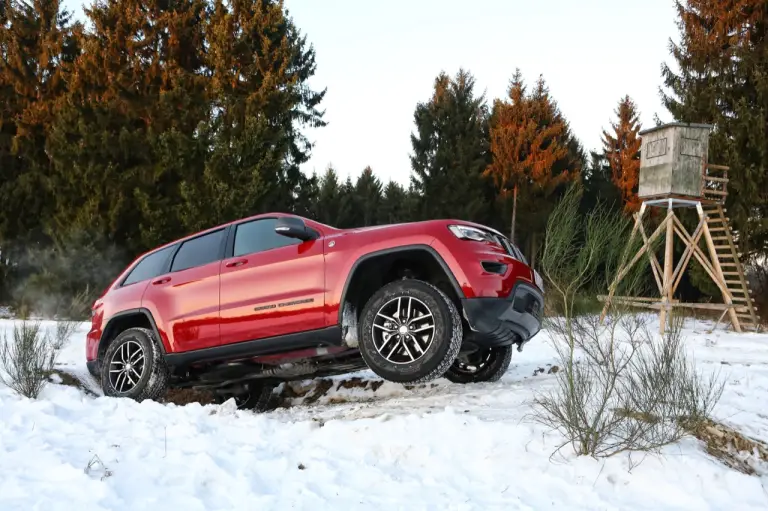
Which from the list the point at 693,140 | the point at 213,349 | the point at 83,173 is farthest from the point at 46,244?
the point at 693,140

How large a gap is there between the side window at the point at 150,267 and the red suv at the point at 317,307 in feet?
0.08

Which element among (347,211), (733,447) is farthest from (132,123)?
(733,447)

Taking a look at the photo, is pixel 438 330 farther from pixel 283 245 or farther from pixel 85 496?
pixel 85 496

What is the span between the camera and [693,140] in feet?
50.3

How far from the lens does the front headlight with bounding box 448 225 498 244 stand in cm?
502

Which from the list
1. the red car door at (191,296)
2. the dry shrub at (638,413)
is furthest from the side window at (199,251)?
the dry shrub at (638,413)

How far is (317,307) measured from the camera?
5.25 meters

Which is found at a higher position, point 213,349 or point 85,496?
point 213,349

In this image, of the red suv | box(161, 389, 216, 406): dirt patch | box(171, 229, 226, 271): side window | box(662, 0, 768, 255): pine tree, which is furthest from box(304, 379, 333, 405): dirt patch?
box(662, 0, 768, 255): pine tree

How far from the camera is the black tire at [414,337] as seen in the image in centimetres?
481

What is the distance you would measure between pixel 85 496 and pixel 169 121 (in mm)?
19166

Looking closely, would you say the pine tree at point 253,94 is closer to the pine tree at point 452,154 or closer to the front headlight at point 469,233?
the pine tree at point 452,154

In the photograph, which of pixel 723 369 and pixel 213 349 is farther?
pixel 723 369

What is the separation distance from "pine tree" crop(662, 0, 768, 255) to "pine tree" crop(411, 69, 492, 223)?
30.1 feet
